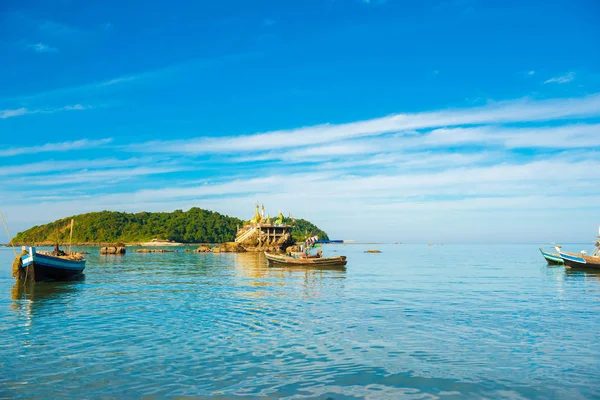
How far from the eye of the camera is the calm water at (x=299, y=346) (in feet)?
39.8

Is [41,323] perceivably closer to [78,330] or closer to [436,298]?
[78,330]

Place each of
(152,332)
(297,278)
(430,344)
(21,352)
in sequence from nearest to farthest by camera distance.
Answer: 1. (21,352)
2. (430,344)
3. (152,332)
4. (297,278)

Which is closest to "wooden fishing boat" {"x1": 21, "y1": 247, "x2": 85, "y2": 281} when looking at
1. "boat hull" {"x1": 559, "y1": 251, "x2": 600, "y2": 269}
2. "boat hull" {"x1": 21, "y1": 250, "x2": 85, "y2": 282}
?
"boat hull" {"x1": 21, "y1": 250, "x2": 85, "y2": 282}

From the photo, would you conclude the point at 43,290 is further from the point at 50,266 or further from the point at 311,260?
the point at 311,260

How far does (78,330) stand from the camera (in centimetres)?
1922

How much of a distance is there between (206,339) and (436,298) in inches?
733

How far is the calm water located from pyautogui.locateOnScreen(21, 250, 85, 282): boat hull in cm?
746

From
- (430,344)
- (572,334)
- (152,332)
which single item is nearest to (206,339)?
(152,332)

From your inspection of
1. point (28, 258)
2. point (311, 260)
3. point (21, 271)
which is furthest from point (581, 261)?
point (21, 271)

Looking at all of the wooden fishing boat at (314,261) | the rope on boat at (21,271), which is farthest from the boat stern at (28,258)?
the wooden fishing boat at (314,261)

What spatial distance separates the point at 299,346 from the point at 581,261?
175 feet

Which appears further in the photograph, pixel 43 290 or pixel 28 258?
pixel 28 258

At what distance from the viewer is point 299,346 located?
16391 millimetres

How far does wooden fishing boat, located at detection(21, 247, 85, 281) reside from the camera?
1486 inches
